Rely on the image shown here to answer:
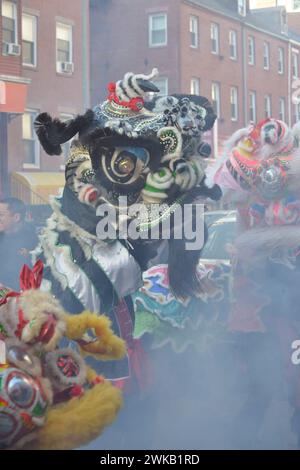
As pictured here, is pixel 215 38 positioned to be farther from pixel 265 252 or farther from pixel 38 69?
pixel 265 252

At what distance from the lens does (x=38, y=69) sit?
2142 cm

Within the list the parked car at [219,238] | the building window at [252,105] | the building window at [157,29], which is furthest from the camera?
the building window at [252,105]

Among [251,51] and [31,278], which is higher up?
[251,51]

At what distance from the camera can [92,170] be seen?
3.96 metres

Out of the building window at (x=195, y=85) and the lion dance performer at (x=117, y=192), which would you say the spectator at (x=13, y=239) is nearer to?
the lion dance performer at (x=117, y=192)

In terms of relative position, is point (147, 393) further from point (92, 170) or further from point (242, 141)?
point (242, 141)

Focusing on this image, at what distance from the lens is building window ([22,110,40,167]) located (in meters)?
20.5

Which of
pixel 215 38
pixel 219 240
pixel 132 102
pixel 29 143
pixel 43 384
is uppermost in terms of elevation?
pixel 215 38

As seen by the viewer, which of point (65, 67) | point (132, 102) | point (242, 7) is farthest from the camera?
point (242, 7)

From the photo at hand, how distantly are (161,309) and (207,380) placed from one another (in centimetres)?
62

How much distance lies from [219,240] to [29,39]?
50.8ft

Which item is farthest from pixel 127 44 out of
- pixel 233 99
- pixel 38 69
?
pixel 38 69

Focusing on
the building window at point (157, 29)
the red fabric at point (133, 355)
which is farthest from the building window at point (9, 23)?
the red fabric at point (133, 355)

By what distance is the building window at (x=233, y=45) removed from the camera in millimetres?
29125
